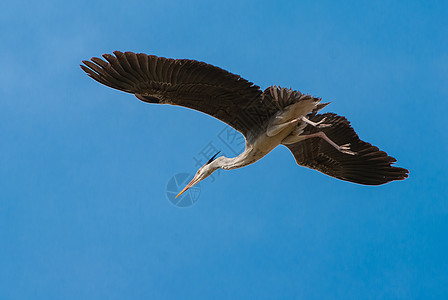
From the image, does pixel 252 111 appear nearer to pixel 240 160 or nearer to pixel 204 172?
pixel 240 160

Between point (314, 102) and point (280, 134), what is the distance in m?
0.81

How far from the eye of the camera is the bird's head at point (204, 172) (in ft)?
35.6

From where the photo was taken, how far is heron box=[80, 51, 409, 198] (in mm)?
9156

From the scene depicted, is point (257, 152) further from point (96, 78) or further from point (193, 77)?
point (96, 78)

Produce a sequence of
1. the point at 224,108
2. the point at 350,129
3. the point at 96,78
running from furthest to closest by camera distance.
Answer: the point at 350,129, the point at 224,108, the point at 96,78

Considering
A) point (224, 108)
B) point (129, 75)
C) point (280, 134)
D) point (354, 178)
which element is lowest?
point (354, 178)

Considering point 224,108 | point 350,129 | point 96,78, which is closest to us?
point 96,78

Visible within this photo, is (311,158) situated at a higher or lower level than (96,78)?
lower

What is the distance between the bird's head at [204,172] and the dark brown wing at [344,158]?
132 cm

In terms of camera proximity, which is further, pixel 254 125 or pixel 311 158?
pixel 311 158

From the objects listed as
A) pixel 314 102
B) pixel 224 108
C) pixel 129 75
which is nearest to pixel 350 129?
pixel 314 102

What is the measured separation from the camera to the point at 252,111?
32.9 feet

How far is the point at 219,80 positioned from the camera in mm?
9367

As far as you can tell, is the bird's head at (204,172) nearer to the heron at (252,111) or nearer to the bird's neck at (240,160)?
the heron at (252,111)
